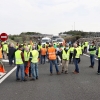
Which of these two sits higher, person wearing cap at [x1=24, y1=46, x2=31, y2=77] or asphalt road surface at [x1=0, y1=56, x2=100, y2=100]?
person wearing cap at [x1=24, y1=46, x2=31, y2=77]

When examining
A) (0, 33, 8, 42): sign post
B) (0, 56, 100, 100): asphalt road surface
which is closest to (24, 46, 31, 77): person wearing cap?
(0, 56, 100, 100): asphalt road surface

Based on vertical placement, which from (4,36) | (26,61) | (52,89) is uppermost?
(4,36)

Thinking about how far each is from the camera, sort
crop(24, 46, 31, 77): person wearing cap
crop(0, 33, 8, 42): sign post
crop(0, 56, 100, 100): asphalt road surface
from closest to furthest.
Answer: crop(0, 56, 100, 100): asphalt road surface → crop(24, 46, 31, 77): person wearing cap → crop(0, 33, 8, 42): sign post

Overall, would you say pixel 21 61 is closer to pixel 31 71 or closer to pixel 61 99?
pixel 31 71

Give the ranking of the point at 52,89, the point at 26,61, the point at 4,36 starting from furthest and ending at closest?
1. the point at 4,36
2. the point at 26,61
3. the point at 52,89

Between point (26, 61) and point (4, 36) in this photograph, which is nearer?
point (26, 61)

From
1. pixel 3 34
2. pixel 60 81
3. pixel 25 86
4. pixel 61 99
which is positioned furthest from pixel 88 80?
pixel 3 34

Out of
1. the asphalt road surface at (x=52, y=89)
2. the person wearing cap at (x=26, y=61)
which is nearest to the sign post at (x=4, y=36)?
the person wearing cap at (x=26, y=61)

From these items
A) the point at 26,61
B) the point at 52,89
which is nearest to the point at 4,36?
the point at 26,61

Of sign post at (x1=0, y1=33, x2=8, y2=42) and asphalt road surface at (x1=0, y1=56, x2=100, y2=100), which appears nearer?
asphalt road surface at (x1=0, y1=56, x2=100, y2=100)

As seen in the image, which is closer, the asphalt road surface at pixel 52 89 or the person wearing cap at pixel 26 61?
the asphalt road surface at pixel 52 89

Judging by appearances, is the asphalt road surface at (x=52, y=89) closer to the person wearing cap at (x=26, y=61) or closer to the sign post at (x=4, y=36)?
the person wearing cap at (x=26, y=61)

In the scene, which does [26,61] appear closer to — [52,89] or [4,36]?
[52,89]

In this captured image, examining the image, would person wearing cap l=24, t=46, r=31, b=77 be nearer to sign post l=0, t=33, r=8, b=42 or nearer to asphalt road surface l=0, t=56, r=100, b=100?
asphalt road surface l=0, t=56, r=100, b=100
